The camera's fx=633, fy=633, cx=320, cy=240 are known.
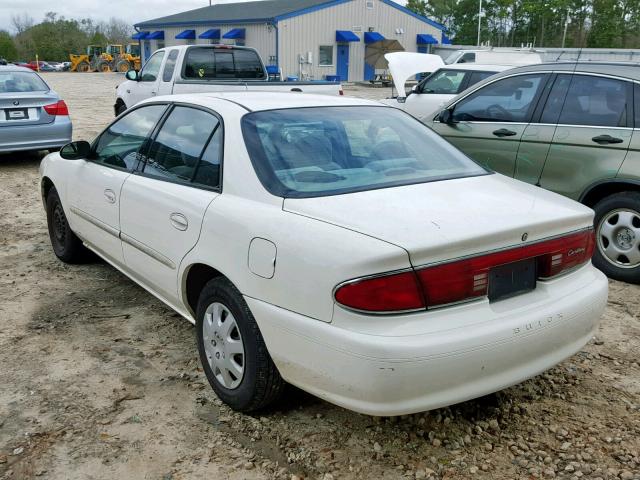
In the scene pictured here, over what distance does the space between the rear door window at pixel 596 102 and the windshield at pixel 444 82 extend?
472 centimetres

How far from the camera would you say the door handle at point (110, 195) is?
13.6 ft

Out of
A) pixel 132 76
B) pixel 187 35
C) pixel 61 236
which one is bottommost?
pixel 61 236

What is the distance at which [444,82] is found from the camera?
412 inches

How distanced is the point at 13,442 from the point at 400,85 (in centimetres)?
1143

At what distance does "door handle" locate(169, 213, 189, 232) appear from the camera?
3.33 meters

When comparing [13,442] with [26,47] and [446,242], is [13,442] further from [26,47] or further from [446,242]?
[26,47]

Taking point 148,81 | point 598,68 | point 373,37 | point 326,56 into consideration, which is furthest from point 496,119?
point 373,37

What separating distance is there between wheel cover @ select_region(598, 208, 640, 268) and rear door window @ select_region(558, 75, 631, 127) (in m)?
0.74

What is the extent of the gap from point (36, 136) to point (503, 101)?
7.25 metres

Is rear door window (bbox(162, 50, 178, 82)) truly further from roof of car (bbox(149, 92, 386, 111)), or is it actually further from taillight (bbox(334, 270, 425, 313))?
taillight (bbox(334, 270, 425, 313))

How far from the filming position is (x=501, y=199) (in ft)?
9.96

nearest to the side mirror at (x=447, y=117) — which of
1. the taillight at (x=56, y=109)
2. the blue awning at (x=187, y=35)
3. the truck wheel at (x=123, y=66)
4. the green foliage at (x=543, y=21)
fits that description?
the taillight at (x=56, y=109)

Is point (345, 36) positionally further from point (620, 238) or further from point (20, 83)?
point (620, 238)

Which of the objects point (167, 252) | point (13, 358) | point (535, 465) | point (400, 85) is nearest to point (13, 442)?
point (13, 358)
